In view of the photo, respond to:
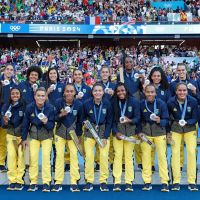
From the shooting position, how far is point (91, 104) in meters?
7.07

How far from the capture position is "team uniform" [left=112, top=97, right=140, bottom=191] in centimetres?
696

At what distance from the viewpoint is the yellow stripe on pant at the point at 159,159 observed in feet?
22.7

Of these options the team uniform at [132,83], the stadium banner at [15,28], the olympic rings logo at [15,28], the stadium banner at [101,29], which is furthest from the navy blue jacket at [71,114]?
the olympic rings logo at [15,28]

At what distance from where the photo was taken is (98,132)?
707 centimetres

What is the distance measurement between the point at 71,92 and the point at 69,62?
60.3 feet

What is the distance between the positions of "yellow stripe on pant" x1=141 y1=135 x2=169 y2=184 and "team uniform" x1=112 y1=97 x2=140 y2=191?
0.22 metres

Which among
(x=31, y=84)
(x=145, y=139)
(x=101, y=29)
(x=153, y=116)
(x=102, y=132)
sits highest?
(x=101, y=29)

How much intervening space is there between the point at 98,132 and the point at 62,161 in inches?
30.1

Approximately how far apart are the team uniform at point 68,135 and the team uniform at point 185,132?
1.57m

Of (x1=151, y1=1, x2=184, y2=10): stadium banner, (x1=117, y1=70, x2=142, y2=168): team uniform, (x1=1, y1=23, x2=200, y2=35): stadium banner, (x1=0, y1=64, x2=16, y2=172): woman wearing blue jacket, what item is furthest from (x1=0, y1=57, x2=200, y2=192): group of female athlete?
(x1=151, y1=1, x2=184, y2=10): stadium banner

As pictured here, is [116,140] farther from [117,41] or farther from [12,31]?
[117,41]

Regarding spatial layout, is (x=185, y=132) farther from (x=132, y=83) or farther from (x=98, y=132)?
(x=132, y=83)

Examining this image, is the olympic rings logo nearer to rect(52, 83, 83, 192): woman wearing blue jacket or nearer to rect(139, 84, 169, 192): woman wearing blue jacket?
rect(52, 83, 83, 192): woman wearing blue jacket

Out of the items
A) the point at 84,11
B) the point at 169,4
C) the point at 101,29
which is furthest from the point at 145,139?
the point at 169,4
